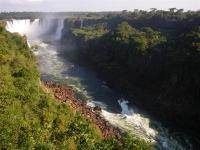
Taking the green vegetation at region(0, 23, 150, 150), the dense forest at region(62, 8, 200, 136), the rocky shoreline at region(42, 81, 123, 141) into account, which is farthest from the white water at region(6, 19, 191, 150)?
the green vegetation at region(0, 23, 150, 150)

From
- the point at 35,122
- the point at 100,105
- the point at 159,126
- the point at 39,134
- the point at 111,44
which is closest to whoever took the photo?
the point at 39,134

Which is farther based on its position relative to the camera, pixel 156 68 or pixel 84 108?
pixel 156 68

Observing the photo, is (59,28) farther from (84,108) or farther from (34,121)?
(34,121)

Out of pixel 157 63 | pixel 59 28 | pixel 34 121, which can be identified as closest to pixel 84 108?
pixel 34 121

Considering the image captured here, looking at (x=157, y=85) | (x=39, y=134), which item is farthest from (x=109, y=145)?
(x=157, y=85)

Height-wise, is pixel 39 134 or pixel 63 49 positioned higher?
pixel 39 134

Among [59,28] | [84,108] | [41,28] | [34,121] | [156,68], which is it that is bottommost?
[84,108]

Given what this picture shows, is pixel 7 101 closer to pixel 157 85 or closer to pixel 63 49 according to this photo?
pixel 157 85
